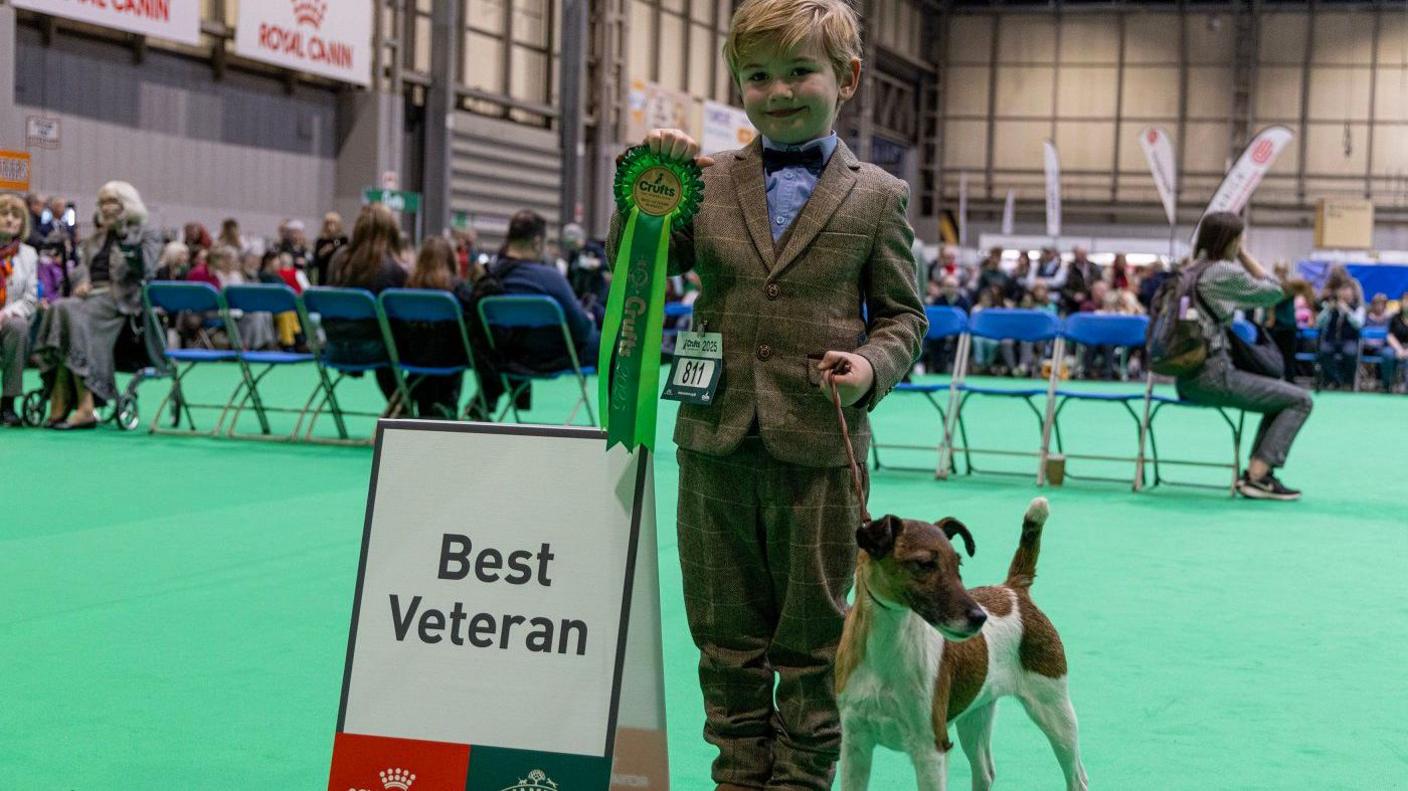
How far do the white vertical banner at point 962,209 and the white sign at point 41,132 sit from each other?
2061 cm

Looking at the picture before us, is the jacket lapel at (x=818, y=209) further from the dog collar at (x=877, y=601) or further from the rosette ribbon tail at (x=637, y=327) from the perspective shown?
the dog collar at (x=877, y=601)

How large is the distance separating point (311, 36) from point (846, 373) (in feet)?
51.0

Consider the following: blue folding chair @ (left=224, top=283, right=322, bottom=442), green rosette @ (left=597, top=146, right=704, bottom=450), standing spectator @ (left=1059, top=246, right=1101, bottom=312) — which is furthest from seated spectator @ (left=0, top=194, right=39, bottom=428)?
standing spectator @ (left=1059, top=246, right=1101, bottom=312)

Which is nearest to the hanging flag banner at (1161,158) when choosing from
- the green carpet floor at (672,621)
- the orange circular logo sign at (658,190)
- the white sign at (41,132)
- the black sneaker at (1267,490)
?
the green carpet floor at (672,621)

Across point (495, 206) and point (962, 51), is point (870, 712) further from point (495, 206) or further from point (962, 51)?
point (962, 51)

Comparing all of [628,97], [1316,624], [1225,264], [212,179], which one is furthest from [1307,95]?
[1316,624]

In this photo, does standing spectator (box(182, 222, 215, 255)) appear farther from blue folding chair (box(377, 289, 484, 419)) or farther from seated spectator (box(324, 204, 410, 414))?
blue folding chair (box(377, 289, 484, 419))

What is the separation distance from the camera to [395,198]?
680 inches

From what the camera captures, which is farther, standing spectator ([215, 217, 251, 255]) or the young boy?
standing spectator ([215, 217, 251, 255])

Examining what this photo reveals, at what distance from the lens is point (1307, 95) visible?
30.8 metres

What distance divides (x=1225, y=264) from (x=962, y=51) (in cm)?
2762

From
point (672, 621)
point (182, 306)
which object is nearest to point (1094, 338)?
point (672, 621)

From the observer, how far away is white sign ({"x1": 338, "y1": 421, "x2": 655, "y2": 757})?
2.16 metres

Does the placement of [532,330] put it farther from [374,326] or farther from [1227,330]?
[1227,330]
